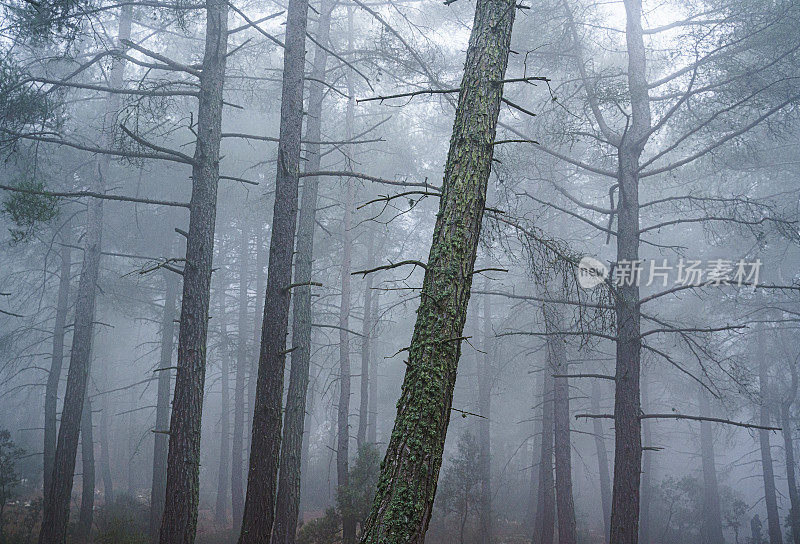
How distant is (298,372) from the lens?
8914 millimetres

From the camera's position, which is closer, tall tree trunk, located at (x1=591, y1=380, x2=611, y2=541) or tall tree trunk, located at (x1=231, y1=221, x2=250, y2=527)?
tall tree trunk, located at (x1=231, y1=221, x2=250, y2=527)

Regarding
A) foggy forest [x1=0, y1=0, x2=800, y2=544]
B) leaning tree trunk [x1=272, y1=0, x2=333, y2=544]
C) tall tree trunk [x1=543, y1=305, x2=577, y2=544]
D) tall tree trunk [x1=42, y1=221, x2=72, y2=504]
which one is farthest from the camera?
tall tree trunk [x1=42, y1=221, x2=72, y2=504]

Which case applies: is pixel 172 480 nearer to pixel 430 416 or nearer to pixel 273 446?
pixel 273 446

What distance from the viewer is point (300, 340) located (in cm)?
886

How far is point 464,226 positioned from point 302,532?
10047mm

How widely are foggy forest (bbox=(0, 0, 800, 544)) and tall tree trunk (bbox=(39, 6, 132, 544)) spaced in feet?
0.20

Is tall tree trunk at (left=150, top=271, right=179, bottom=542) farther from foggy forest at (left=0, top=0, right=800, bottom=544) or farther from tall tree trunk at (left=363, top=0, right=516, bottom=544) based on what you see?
tall tree trunk at (left=363, top=0, right=516, bottom=544)

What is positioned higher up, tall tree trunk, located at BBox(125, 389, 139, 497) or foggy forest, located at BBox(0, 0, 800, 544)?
foggy forest, located at BBox(0, 0, 800, 544)

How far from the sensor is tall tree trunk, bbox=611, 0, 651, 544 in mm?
7004

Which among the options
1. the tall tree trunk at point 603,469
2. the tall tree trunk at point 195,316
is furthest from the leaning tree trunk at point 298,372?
the tall tree trunk at point 603,469

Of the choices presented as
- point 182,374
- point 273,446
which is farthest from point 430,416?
point 182,374

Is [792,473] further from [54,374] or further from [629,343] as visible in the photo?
[54,374]

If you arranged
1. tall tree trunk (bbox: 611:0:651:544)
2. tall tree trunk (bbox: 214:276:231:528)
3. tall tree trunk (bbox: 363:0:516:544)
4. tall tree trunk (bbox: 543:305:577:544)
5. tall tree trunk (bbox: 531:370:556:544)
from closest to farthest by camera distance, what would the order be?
tall tree trunk (bbox: 363:0:516:544) → tall tree trunk (bbox: 611:0:651:544) → tall tree trunk (bbox: 543:305:577:544) → tall tree trunk (bbox: 531:370:556:544) → tall tree trunk (bbox: 214:276:231:528)

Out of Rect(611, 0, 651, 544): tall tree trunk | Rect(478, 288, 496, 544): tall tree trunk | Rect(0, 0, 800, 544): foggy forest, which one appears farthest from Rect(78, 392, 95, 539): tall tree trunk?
Rect(611, 0, 651, 544): tall tree trunk
